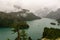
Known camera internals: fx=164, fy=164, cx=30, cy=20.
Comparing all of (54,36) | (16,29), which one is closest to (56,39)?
(54,36)

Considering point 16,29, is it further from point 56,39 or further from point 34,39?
point 34,39

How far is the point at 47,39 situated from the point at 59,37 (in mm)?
5869

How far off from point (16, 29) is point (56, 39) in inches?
934

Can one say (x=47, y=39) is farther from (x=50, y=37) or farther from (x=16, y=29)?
(x=16, y=29)

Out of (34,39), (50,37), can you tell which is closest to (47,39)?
(50,37)

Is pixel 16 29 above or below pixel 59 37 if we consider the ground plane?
above

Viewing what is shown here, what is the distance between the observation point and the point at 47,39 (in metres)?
78.9

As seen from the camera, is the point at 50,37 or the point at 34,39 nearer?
the point at 50,37

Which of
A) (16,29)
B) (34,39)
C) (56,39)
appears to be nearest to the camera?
(16,29)

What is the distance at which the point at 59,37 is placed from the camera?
79062 millimetres

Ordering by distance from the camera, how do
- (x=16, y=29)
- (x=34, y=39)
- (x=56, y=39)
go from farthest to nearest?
(x=34, y=39)
(x=56, y=39)
(x=16, y=29)

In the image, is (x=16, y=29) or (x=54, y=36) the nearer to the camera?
(x=16, y=29)

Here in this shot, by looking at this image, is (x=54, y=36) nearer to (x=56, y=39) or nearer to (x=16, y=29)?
(x=56, y=39)

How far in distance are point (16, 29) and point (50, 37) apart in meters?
22.2
